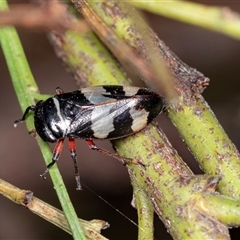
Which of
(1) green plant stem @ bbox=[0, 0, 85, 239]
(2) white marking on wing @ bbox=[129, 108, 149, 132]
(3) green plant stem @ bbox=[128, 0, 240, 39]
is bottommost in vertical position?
(3) green plant stem @ bbox=[128, 0, 240, 39]

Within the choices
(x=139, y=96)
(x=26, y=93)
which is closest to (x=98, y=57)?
(x=139, y=96)

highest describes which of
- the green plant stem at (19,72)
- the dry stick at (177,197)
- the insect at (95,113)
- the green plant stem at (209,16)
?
the green plant stem at (19,72)

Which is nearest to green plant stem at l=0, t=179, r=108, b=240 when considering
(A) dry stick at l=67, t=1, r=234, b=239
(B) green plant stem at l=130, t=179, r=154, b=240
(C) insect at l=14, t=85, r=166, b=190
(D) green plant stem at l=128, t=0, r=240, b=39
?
(B) green plant stem at l=130, t=179, r=154, b=240

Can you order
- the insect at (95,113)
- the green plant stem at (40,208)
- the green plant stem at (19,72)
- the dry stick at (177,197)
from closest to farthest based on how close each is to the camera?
the dry stick at (177,197) → the green plant stem at (40,208) → the green plant stem at (19,72) → the insect at (95,113)

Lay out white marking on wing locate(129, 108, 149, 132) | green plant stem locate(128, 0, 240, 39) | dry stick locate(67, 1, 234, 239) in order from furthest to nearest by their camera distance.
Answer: white marking on wing locate(129, 108, 149, 132), dry stick locate(67, 1, 234, 239), green plant stem locate(128, 0, 240, 39)

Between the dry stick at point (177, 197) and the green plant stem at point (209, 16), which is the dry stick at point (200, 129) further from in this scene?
the green plant stem at point (209, 16)

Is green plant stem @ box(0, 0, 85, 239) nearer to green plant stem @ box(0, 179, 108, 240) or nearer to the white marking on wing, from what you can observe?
green plant stem @ box(0, 179, 108, 240)

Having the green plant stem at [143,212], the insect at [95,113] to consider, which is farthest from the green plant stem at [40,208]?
the insect at [95,113]

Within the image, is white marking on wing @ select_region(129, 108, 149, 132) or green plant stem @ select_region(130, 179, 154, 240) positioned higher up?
white marking on wing @ select_region(129, 108, 149, 132)

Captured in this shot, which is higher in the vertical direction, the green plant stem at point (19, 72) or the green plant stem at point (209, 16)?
the green plant stem at point (19, 72)
